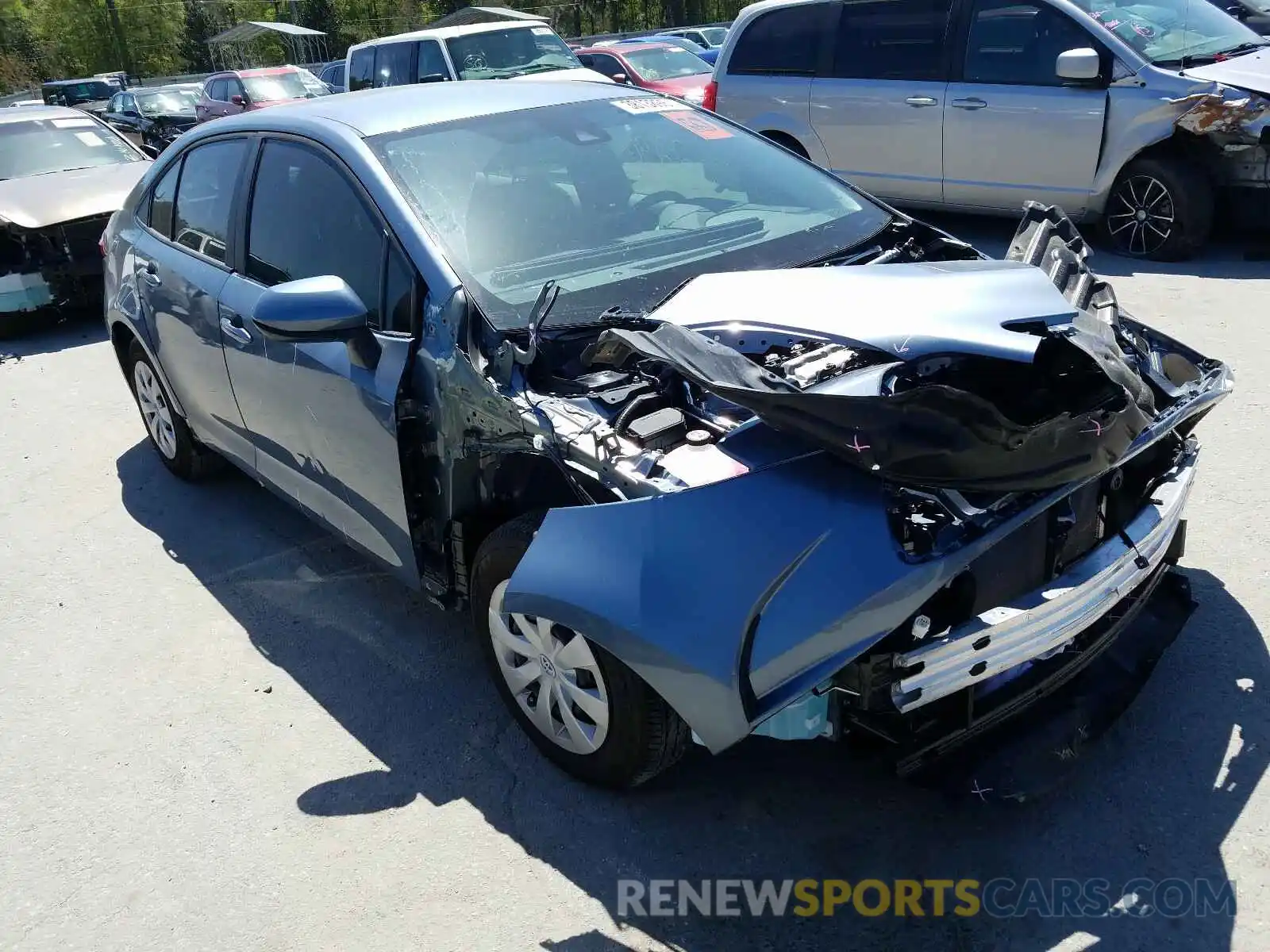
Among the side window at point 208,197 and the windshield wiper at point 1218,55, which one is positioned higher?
the side window at point 208,197

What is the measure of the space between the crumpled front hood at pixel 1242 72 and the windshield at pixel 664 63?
33.6ft

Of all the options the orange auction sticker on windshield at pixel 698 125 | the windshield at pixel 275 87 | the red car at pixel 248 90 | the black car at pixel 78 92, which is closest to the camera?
the orange auction sticker on windshield at pixel 698 125

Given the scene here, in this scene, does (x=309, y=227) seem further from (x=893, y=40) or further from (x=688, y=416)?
(x=893, y=40)

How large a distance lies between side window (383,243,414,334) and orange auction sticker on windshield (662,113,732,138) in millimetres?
1414

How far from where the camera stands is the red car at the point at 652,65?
52.4ft

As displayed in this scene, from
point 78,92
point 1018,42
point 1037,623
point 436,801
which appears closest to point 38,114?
point 1018,42

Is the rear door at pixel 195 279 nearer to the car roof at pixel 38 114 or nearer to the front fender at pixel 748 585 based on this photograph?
the front fender at pixel 748 585

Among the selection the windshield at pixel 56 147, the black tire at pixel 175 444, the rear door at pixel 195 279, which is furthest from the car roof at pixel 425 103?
the windshield at pixel 56 147

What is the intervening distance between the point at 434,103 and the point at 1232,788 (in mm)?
3272

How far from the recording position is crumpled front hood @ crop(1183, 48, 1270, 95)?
672cm

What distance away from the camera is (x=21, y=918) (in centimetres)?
279

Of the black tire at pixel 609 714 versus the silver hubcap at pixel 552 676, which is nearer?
the black tire at pixel 609 714

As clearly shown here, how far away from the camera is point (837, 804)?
2840 millimetres

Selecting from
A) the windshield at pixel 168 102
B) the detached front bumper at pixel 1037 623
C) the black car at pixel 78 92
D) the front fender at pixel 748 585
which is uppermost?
the front fender at pixel 748 585
